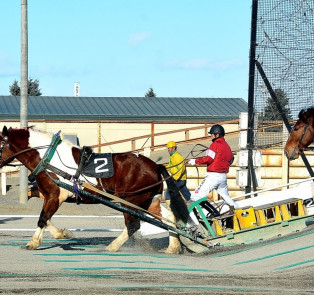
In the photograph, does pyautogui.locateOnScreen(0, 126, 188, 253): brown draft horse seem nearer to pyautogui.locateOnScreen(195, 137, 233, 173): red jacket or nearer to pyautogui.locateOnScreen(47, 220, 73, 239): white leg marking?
pyautogui.locateOnScreen(47, 220, 73, 239): white leg marking

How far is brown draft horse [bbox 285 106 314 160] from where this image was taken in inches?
532

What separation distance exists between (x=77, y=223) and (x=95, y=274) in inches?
351

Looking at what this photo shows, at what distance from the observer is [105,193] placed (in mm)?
12773

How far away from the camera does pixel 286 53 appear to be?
637 inches

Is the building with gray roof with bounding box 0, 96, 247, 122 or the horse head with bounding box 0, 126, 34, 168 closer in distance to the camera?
the horse head with bounding box 0, 126, 34, 168

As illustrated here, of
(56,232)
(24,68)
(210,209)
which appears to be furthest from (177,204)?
(24,68)

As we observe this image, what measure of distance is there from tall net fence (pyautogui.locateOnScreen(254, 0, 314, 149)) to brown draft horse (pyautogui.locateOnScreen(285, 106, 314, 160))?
2.34m

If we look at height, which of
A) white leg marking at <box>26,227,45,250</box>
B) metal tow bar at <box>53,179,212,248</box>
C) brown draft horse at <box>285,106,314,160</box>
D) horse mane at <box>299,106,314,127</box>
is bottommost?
white leg marking at <box>26,227,45,250</box>

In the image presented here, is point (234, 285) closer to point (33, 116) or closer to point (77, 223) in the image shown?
point (77, 223)

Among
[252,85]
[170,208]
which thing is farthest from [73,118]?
[170,208]

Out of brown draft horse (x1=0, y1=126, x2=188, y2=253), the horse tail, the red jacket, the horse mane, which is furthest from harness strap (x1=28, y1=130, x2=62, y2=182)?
the horse mane

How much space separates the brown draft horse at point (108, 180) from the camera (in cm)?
1284

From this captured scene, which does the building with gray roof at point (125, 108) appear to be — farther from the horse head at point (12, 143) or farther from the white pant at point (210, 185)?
the white pant at point (210, 185)

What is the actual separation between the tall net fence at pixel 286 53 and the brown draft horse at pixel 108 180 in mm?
4212
